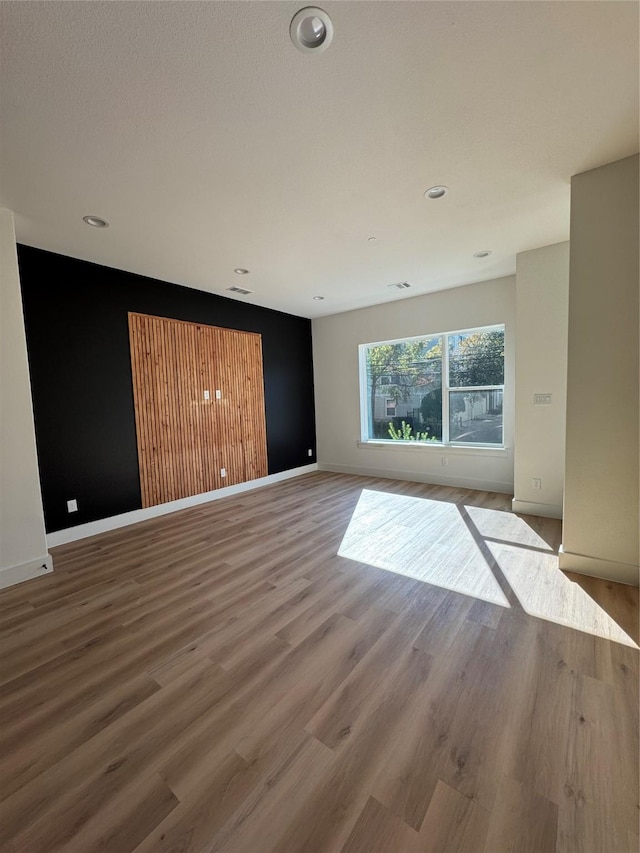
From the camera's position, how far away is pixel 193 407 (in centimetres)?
448

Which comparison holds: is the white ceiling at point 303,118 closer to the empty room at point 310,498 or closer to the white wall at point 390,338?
the empty room at point 310,498

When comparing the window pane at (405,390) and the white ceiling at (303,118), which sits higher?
the white ceiling at (303,118)

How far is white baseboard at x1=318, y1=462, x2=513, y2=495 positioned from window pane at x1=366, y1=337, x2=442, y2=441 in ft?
1.86

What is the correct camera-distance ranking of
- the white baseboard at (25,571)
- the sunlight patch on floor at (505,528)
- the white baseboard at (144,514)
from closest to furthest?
the white baseboard at (25,571), the sunlight patch on floor at (505,528), the white baseboard at (144,514)

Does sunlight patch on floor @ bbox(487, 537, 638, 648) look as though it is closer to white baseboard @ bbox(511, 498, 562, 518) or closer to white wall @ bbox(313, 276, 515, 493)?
white baseboard @ bbox(511, 498, 562, 518)

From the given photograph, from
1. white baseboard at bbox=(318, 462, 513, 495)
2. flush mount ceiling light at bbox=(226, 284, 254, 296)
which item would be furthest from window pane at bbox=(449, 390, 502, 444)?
flush mount ceiling light at bbox=(226, 284, 254, 296)

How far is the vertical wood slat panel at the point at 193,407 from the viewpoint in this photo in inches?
158

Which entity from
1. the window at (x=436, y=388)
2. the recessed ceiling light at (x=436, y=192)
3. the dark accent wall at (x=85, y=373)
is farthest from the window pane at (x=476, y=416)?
the dark accent wall at (x=85, y=373)

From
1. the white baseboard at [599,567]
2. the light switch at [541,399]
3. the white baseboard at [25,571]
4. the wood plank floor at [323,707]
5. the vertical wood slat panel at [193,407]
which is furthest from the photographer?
the vertical wood slat panel at [193,407]

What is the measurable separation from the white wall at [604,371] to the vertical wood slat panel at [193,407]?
398 centimetres

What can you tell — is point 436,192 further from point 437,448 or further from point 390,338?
point 437,448

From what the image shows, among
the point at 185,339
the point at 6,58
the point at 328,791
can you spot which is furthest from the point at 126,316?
the point at 328,791

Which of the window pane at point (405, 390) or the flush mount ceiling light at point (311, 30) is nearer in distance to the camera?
the flush mount ceiling light at point (311, 30)

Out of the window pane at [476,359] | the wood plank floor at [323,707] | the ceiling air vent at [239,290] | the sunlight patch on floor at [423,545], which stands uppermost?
the ceiling air vent at [239,290]
